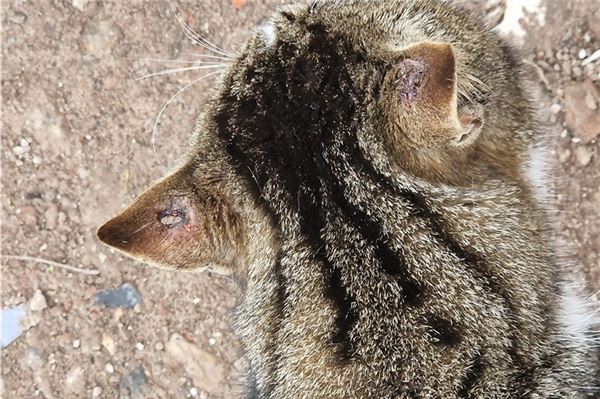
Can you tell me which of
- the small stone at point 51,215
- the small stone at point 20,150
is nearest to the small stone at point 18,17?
the small stone at point 20,150

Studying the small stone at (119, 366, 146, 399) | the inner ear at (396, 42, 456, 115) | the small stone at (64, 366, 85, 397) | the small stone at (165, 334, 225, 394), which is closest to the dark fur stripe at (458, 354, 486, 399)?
the inner ear at (396, 42, 456, 115)

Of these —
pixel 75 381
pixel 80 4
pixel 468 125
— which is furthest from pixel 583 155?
pixel 75 381

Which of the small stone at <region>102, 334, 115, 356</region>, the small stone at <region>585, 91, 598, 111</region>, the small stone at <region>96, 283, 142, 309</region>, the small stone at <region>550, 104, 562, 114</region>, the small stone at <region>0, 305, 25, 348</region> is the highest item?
the small stone at <region>585, 91, 598, 111</region>

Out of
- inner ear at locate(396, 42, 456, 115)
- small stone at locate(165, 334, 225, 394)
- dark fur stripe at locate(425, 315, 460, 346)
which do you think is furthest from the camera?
small stone at locate(165, 334, 225, 394)

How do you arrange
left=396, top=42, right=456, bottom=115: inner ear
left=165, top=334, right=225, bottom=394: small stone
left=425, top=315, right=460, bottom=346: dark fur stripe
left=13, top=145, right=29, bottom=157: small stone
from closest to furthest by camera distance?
left=396, top=42, right=456, bottom=115: inner ear, left=425, top=315, right=460, bottom=346: dark fur stripe, left=165, top=334, right=225, bottom=394: small stone, left=13, top=145, right=29, bottom=157: small stone

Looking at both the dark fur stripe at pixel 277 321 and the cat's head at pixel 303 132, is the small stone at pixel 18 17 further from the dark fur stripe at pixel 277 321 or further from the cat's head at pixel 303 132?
the dark fur stripe at pixel 277 321

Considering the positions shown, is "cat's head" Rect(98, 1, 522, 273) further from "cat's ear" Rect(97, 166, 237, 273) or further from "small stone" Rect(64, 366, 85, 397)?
"small stone" Rect(64, 366, 85, 397)
